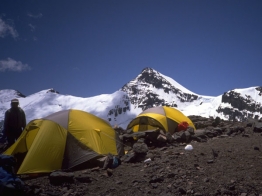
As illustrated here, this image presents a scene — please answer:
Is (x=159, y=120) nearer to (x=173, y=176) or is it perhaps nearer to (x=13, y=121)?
(x=173, y=176)

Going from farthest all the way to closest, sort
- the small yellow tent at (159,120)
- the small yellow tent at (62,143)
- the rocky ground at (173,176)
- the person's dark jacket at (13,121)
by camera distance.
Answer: the small yellow tent at (159,120)
the person's dark jacket at (13,121)
the small yellow tent at (62,143)
the rocky ground at (173,176)

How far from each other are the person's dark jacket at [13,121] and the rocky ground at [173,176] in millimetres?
4236

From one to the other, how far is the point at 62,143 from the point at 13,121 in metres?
3.98

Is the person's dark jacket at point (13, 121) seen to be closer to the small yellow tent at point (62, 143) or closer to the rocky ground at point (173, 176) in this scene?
the small yellow tent at point (62, 143)

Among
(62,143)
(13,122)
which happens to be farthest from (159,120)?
(13,122)

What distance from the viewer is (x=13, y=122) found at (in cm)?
1188

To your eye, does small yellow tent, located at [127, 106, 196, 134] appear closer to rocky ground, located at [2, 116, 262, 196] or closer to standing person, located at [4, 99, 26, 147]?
rocky ground, located at [2, 116, 262, 196]

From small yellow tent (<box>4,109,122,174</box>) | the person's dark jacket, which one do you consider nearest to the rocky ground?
small yellow tent (<box>4,109,122,174</box>)

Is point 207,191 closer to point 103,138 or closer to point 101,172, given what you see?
point 101,172

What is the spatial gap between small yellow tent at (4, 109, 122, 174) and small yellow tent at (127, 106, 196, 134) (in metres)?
5.17

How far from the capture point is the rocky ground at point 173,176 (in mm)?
6480

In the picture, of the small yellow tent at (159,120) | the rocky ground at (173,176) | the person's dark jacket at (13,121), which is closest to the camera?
the rocky ground at (173,176)

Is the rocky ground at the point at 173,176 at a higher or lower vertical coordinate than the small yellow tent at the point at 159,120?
lower

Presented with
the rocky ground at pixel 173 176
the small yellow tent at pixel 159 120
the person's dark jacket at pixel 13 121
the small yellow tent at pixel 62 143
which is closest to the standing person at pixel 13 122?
the person's dark jacket at pixel 13 121
